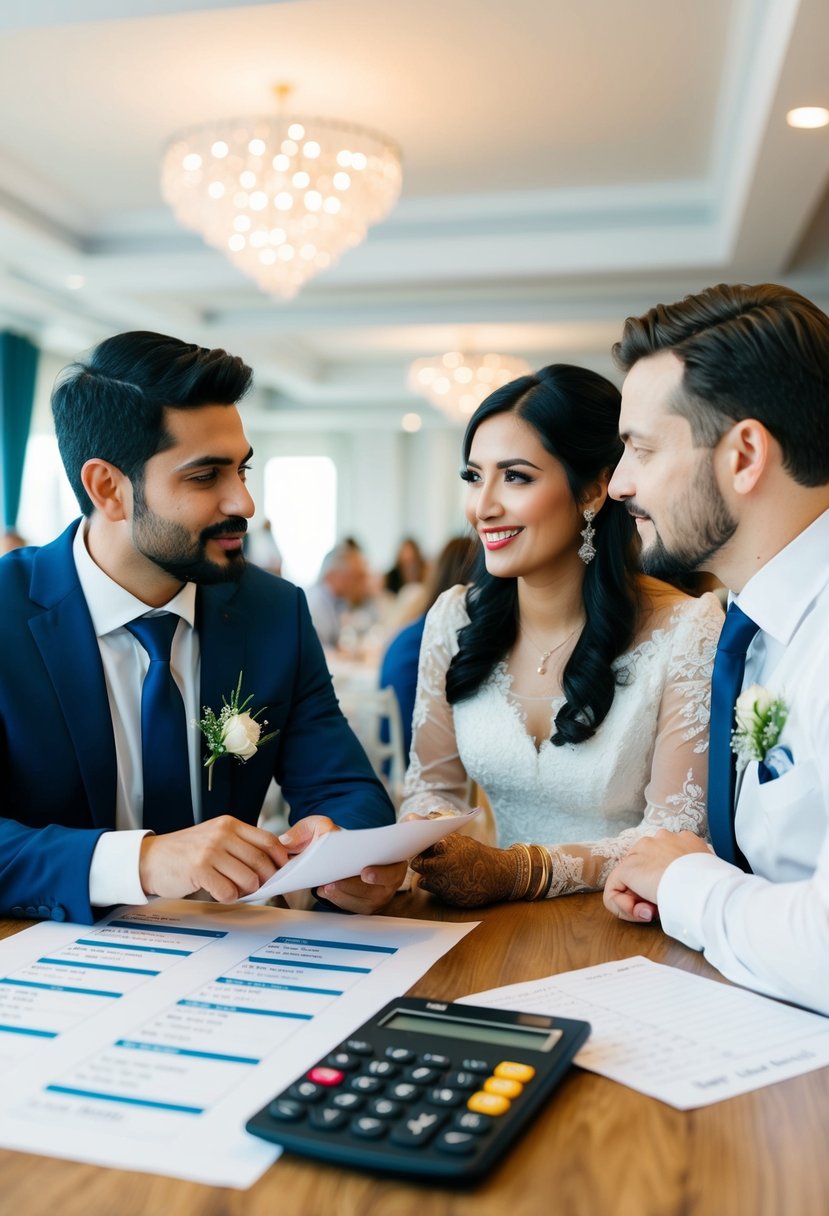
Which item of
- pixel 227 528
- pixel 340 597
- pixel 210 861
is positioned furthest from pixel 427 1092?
pixel 340 597

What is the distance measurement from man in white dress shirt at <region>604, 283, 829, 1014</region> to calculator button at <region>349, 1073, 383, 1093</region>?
507 millimetres

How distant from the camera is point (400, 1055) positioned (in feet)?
3.15

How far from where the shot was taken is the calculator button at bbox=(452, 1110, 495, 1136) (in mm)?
848

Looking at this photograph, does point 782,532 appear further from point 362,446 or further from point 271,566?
point 362,446

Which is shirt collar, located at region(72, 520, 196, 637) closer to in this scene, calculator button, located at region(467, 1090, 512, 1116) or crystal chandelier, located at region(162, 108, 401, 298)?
calculator button, located at region(467, 1090, 512, 1116)

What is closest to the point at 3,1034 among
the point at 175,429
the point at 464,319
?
the point at 175,429

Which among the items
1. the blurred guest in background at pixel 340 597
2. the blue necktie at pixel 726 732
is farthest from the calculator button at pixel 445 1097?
the blurred guest in background at pixel 340 597

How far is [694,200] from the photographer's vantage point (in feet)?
22.6

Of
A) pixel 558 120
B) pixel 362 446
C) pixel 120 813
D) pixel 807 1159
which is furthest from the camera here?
pixel 362 446

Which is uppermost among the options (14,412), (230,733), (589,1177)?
(14,412)

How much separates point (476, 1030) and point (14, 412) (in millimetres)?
10385

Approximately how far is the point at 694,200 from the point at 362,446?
8.74 meters

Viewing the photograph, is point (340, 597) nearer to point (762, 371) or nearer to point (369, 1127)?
point (762, 371)

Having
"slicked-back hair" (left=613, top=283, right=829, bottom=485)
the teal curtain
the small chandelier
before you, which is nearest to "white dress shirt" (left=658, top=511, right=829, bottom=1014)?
"slicked-back hair" (left=613, top=283, right=829, bottom=485)
